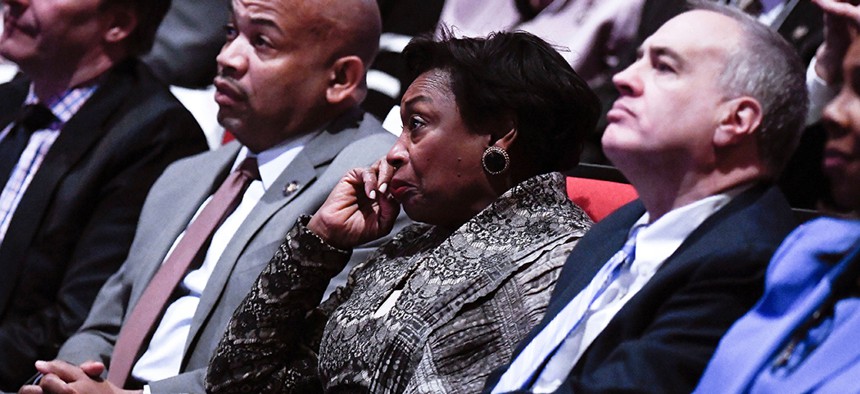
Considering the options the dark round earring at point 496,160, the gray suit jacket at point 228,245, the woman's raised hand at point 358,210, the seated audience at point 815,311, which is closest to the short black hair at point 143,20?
the gray suit jacket at point 228,245

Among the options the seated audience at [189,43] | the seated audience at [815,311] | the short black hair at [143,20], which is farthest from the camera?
the seated audience at [189,43]

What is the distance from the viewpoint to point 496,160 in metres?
2.28

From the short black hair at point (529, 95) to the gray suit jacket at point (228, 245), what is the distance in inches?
20.9

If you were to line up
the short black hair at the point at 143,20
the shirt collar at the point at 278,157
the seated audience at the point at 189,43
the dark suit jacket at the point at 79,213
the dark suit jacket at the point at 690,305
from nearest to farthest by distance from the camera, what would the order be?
the dark suit jacket at the point at 690,305 → the shirt collar at the point at 278,157 → the dark suit jacket at the point at 79,213 → the short black hair at the point at 143,20 → the seated audience at the point at 189,43

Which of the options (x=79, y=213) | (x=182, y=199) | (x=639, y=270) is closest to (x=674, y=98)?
(x=639, y=270)

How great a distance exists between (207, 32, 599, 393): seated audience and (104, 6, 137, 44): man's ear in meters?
1.18

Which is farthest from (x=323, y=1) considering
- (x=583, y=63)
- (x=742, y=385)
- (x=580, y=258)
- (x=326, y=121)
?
(x=742, y=385)

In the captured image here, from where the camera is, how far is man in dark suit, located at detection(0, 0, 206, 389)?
3129 millimetres

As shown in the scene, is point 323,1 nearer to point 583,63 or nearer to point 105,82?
point 583,63

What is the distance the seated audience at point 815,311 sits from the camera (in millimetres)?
1534

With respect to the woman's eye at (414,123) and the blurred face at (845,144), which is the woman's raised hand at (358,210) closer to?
the woman's eye at (414,123)

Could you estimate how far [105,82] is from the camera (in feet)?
11.3

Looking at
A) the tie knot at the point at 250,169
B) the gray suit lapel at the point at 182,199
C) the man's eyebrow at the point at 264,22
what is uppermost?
the man's eyebrow at the point at 264,22

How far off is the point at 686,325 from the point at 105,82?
212cm
